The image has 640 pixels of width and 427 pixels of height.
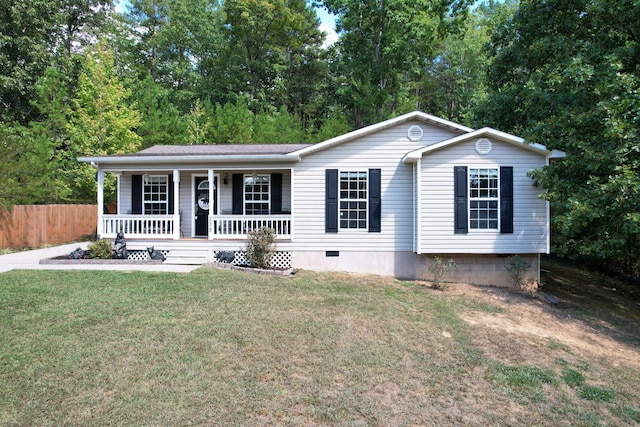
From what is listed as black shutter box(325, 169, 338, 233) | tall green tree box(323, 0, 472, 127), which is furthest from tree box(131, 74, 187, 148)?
black shutter box(325, 169, 338, 233)

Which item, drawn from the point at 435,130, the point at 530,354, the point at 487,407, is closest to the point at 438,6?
the point at 435,130

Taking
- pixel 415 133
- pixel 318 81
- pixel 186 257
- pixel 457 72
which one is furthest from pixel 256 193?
pixel 457 72

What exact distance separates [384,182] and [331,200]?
1.51m

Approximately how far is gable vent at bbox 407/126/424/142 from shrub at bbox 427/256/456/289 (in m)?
3.22

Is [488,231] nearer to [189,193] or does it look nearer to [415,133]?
[415,133]

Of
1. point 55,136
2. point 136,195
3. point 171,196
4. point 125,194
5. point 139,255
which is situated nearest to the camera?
point 139,255

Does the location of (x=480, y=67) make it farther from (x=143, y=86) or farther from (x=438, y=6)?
(x=143, y=86)

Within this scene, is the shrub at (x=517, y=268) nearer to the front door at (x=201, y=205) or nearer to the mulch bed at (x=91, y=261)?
the front door at (x=201, y=205)

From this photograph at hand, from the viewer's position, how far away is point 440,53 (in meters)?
31.7

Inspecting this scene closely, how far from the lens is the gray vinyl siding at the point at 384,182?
426 inches

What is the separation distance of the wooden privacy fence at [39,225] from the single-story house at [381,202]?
4878 millimetres

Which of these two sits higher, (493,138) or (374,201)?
(493,138)

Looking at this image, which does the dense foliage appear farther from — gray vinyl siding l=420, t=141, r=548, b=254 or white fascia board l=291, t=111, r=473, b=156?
white fascia board l=291, t=111, r=473, b=156

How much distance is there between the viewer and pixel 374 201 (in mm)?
10805
